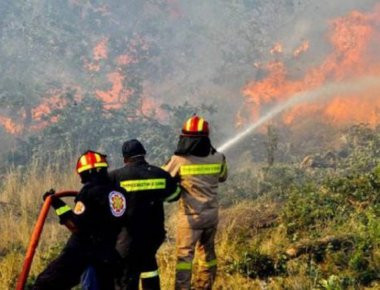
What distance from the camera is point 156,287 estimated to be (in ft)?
16.2

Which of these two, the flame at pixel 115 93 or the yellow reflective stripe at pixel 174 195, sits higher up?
the flame at pixel 115 93

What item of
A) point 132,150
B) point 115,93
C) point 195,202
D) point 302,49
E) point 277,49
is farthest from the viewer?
point 277,49

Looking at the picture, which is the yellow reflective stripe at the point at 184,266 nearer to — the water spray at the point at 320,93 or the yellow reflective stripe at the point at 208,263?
the yellow reflective stripe at the point at 208,263

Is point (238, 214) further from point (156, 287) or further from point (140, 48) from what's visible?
point (140, 48)

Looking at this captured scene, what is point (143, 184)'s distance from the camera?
4902mm

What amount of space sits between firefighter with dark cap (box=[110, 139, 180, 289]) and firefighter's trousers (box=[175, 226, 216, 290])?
323mm

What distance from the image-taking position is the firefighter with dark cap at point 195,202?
17.4ft

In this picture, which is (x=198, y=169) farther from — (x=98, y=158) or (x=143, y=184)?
(x=98, y=158)

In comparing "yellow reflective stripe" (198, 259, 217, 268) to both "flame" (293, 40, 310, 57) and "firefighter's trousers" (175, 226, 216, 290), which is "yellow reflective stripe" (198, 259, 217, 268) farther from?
"flame" (293, 40, 310, 57)

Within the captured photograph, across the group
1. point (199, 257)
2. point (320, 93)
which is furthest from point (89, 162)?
point (320, 93)

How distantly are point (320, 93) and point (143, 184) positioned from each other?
49.6 ft

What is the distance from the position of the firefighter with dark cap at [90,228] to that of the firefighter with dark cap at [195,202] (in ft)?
2.88

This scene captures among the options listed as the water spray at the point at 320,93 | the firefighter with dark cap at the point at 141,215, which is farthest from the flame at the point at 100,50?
the firefighter with dark cap at the point at 141,215

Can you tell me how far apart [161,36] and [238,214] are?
19.2 m
